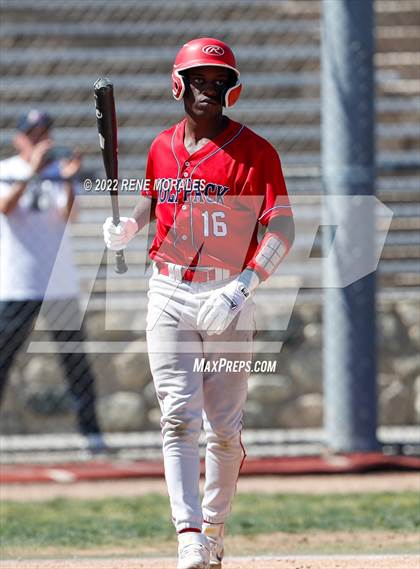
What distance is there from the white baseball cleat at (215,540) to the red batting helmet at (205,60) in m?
1.50

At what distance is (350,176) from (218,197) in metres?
3.22

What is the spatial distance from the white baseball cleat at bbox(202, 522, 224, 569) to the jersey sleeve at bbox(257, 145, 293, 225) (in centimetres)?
111

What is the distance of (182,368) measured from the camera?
4.34 metres

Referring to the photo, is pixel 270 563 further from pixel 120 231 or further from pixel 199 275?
pixel 120 231

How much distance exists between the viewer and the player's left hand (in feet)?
13.8

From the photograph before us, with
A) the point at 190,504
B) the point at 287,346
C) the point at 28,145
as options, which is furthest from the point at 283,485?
the point at 190,504

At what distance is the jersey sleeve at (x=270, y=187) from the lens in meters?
4.30

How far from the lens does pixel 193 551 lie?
13.5 feet

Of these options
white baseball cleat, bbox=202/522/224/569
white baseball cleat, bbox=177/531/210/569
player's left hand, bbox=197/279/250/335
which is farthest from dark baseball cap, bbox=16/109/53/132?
white baseball cleat, bbox=177/531/210/569

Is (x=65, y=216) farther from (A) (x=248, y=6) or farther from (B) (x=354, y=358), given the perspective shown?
(A) (x=248, y=6)

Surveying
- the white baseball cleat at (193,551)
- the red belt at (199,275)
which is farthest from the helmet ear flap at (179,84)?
the white baseball cleat at (193,551)

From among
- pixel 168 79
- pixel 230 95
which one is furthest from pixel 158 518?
pixel 168 79

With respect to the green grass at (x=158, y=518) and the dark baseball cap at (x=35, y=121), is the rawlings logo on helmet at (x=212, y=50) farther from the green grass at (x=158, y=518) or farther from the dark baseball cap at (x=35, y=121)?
the dark baseball cap at (x=35, y=121)

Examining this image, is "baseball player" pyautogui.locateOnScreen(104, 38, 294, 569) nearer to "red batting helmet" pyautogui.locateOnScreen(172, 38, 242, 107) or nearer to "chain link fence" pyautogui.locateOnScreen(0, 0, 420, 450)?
"red batting helmet" pyautogui.locateOnScreen(172, 38, 242, 107)
